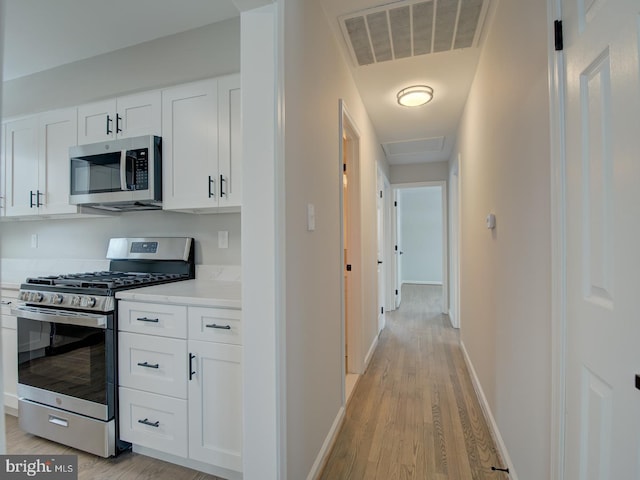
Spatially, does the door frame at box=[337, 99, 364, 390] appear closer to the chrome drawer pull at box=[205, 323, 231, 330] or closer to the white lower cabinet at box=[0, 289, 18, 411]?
the chrome drawer pull at box=[205, 323, 231, 330]

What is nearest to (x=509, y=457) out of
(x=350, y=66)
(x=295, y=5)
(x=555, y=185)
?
(x=555, y=185)

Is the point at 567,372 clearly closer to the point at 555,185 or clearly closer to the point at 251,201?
the point at 555,185

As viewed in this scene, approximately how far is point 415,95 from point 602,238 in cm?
221

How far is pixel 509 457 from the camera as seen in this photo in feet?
5.47

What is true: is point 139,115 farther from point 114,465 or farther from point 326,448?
point 326,448

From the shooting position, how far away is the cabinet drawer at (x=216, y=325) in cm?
159

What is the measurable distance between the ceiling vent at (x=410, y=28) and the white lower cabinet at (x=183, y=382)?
6.02 feet

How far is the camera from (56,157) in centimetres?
248

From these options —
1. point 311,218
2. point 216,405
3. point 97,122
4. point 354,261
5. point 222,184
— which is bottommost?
point 216,405

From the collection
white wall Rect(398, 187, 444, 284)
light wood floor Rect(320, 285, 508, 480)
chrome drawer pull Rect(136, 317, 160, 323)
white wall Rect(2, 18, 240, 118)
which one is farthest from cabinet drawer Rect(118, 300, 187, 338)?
white wall Rect(398, 187, 444, 284)

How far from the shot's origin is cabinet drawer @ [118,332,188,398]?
1.69 m

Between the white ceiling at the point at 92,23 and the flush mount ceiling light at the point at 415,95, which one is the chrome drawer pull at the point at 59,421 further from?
the flush mount ceiling light at the point at 415,95

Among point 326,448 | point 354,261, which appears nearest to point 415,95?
point 354,261

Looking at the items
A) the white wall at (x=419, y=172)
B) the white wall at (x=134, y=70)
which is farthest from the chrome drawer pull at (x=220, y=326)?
the white wall at (x=419, y=172)
